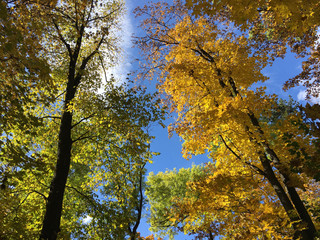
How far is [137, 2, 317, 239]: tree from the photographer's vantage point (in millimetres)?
5902

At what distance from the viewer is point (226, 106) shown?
584cm

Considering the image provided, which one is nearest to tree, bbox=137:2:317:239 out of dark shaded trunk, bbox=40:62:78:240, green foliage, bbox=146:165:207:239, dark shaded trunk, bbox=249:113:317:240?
dark shaded trunk, bbox=249:113:317:240

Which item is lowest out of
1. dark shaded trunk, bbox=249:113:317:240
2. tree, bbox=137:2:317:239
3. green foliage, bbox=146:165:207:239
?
dark shaded trunk, bbox=249:113:317:240

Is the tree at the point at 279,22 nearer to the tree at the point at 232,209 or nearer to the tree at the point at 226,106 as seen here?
the tree at the point at 226,106

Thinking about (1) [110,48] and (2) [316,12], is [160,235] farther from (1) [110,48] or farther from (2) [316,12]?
(2) [316,12]

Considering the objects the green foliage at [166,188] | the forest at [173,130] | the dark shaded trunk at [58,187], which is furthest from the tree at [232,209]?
the green foliage at [166,188]

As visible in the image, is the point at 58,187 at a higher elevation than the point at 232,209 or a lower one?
higher

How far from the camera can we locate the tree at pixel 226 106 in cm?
590

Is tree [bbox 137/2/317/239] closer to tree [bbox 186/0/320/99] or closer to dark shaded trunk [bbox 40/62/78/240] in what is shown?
tree [bbox 186/0/320/99]

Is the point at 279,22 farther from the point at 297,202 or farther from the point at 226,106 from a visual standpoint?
the point at 297,202

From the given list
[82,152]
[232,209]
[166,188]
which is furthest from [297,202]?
[166,188]

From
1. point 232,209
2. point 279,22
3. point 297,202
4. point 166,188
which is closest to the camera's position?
point 279,22

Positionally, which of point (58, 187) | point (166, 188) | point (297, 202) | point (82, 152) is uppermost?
point (166, 188)

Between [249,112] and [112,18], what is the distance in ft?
23.4
